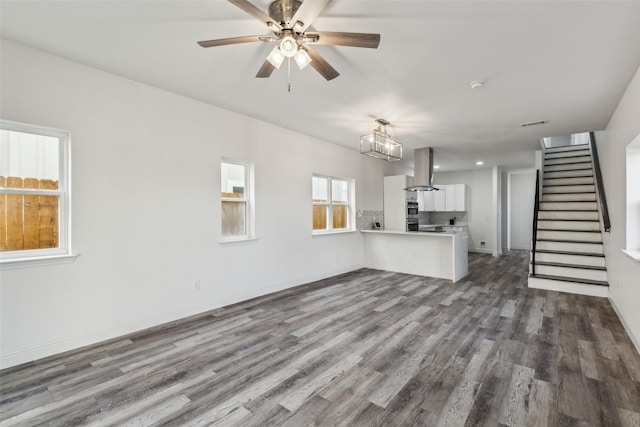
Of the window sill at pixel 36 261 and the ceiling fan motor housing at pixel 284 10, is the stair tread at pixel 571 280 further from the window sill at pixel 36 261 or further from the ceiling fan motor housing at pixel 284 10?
the window sill at pixel 36 261

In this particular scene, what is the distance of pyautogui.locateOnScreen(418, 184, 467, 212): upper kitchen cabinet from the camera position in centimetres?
924

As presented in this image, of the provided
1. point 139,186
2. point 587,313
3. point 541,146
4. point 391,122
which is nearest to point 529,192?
point 541,146

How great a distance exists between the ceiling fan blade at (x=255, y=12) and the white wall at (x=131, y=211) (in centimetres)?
216

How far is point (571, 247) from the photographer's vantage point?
5344mm

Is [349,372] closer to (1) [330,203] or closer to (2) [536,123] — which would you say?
(1) [330,203]

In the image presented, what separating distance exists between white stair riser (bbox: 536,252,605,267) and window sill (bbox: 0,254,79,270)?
6905 millimetres

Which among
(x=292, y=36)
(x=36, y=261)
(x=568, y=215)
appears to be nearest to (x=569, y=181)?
(x=568, y=215)

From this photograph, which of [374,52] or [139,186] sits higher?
[374,52]

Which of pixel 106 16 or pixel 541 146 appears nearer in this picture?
pixel 106 16

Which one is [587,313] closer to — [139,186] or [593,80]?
[593,80]

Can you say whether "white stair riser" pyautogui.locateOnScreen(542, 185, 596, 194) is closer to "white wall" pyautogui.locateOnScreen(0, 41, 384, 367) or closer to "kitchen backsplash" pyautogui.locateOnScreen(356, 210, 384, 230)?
"kitchen backsplash" pyautogui.locateOnScreen(356, 210, 384, 230)

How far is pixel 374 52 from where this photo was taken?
2619mm

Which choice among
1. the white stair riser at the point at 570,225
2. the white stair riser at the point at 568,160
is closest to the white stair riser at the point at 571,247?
the white stair riser at the point at 570,225

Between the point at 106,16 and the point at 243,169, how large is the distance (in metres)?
2.53
